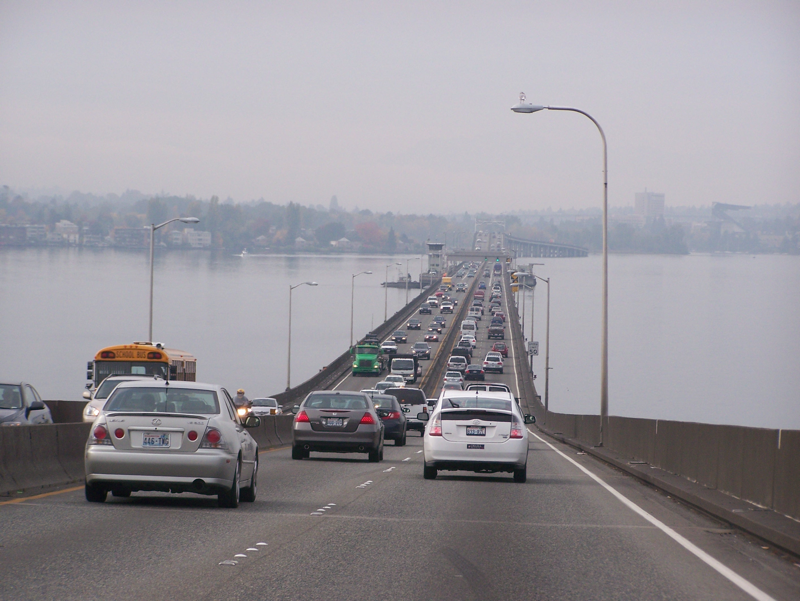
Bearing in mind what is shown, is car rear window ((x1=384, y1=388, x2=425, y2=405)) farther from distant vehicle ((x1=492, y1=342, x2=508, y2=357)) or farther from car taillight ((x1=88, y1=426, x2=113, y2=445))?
distant vehicle ((x1=492, y1=342, x2=508, y2=357))

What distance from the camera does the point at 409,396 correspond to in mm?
40250

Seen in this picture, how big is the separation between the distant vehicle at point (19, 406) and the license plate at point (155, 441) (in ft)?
25.3

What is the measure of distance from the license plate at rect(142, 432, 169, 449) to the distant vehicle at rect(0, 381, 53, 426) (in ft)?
25.3

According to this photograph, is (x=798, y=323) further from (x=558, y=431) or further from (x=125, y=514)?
(x=125, y=514)

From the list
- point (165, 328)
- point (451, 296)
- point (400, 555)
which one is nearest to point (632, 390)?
point (165, 328)

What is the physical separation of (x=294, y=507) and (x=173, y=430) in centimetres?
195

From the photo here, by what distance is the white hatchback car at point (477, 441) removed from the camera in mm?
17125

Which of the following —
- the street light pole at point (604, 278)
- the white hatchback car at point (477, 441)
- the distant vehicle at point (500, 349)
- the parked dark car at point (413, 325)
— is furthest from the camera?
the parked dark car at point (413, 325)

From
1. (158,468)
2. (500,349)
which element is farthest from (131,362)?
(500,349)

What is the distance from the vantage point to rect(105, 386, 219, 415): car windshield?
39.6 ft

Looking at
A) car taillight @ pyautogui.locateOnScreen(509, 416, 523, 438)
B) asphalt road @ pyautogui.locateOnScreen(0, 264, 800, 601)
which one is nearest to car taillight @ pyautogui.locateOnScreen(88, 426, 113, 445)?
asphalt road @ pyautogui.locateOnScreen(0, 264, 800, 601)

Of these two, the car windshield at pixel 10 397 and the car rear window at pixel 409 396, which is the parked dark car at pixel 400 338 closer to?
the car rear window at pixel 409 396

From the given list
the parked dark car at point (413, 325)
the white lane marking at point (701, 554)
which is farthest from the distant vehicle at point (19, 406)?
the parked dark car at point (413, 325)

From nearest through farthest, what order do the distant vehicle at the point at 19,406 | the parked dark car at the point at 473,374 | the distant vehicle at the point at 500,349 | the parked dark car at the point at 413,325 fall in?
the distant vehicle at the point at 19,406 < the parked dark car at the point at 473,374 < the distant vehicle at the point at 500,349 < the parked dark car at the point at 413,325
